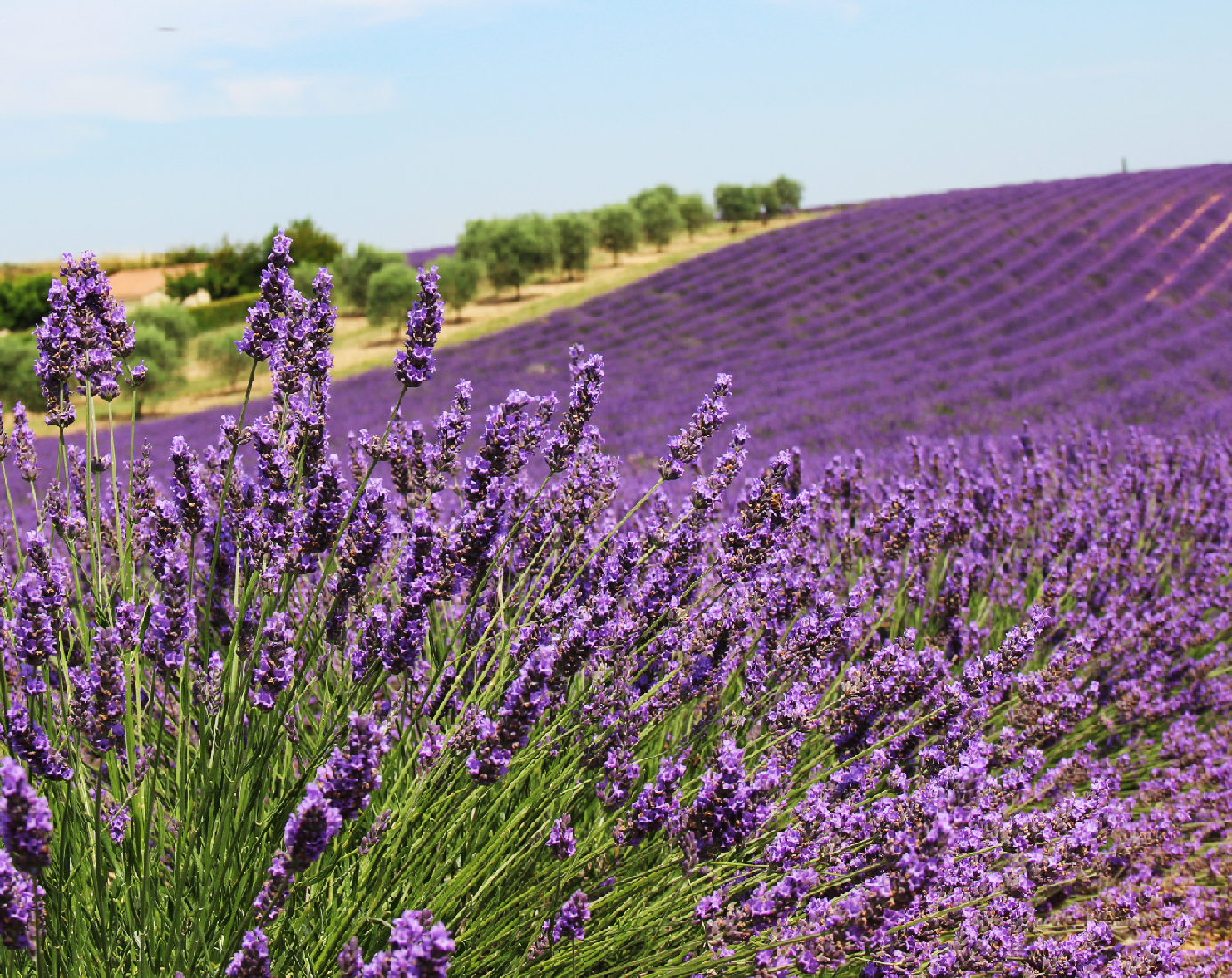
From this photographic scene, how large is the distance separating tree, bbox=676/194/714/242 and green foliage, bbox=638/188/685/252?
6.38ft

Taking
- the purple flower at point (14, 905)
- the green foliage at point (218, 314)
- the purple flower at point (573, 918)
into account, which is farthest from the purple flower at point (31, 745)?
the green foliage at point (218, 314)

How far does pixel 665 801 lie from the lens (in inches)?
68.6

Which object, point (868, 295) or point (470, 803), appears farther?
point (868, 295)

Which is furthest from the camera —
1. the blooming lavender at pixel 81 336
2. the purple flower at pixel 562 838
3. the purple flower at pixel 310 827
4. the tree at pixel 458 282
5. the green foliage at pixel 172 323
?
the tree at pixel 458 282

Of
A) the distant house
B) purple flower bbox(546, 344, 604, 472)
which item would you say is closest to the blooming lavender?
purple flower bbox(546, 344, 604, 472)

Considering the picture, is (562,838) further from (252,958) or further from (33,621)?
(33,621)

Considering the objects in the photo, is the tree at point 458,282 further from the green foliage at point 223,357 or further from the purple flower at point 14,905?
the purple flower at point 14,905

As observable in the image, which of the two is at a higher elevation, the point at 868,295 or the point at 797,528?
the point at 868,295

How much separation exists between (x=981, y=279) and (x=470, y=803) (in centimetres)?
1902

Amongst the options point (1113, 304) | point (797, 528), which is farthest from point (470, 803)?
point (1113, 304)

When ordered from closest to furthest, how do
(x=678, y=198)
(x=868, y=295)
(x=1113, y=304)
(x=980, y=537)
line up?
(x=980, y=537), (x=1113, y=304), (x=868, y=295), (x=678, y=198)

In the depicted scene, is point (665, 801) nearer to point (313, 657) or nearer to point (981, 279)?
point (313, 657)

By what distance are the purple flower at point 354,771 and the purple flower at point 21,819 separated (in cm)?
33

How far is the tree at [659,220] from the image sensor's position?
103 ft
